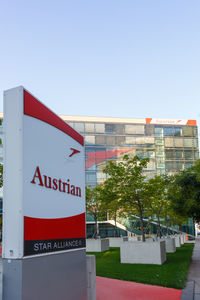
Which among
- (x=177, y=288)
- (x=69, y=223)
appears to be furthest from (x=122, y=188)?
(x=69, y=223)

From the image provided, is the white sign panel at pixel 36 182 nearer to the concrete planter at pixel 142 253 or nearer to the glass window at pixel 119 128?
the concrete planter at pixel 142 253

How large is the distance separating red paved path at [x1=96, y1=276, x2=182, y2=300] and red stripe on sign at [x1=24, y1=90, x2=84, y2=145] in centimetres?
538

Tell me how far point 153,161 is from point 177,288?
5685 cm

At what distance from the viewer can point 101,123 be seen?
67.0 meters

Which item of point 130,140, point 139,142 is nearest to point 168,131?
point 139,142

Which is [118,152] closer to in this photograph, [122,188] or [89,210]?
[89,210]

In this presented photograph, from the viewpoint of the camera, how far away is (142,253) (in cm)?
1672

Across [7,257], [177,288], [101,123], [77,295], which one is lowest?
[177,288]

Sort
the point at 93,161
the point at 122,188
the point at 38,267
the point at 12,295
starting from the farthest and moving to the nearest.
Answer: the point at 93,161, the point at 122,188, the point at 38,267, the point at 12,295

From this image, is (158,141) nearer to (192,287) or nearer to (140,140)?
(140,140)

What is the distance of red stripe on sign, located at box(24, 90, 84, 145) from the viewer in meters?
5.30

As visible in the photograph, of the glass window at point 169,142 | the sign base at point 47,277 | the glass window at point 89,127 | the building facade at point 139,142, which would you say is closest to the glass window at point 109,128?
the building facade at point 139,142

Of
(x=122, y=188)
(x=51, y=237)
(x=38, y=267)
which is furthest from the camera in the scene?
(x=122, y=188)

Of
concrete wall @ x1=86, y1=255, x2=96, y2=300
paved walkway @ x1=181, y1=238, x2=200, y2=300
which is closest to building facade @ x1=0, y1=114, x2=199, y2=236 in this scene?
paved walkway @ x1=181, y1=238, x2=200, y2=300
